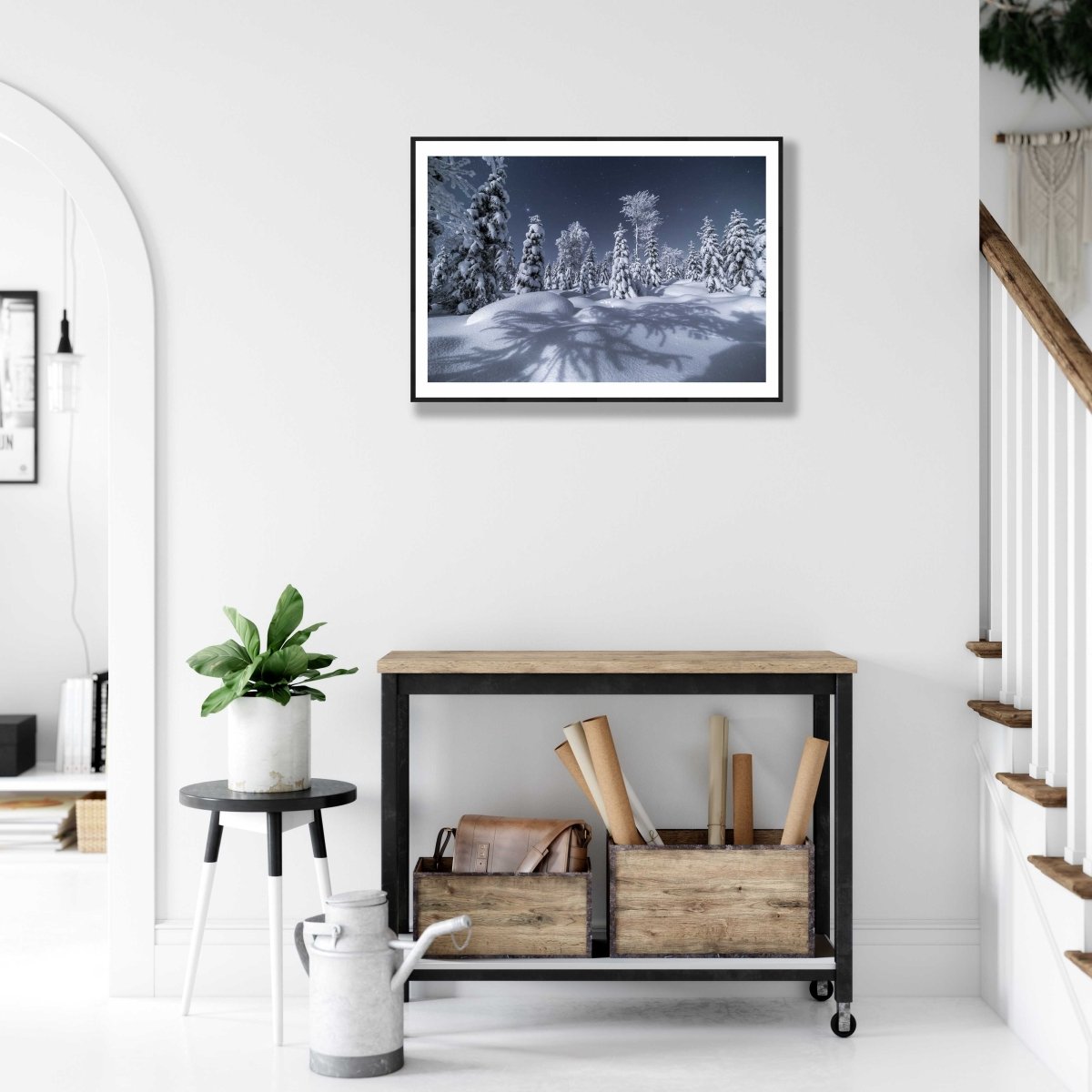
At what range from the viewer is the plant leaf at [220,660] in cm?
236

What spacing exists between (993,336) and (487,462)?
122 cm

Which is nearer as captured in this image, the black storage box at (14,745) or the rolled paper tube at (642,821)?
the rolled paper tube at (642,821)

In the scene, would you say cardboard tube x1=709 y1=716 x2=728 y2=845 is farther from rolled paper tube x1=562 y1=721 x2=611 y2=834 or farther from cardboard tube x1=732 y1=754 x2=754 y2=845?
rolled paper tube x1=562 y1=721 x2=611 y2=834

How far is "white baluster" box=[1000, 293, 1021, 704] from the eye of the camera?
2.59m

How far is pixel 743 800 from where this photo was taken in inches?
101

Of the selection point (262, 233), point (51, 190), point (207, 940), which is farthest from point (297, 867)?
point (51, 190)

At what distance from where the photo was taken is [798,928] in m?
2.38

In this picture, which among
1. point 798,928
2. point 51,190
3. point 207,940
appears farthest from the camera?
point 51,190

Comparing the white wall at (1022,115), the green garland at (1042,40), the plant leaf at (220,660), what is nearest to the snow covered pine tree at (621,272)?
the plant leaf at (220,660)

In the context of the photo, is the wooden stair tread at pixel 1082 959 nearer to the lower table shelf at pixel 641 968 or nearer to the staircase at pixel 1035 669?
the staircase at pixel 1035 669

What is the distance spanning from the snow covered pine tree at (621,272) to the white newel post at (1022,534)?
0.85 meters

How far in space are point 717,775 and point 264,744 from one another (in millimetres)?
963

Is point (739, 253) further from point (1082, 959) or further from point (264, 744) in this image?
point (1082, 959)

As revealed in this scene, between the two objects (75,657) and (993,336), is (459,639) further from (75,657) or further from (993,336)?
(75,657)
